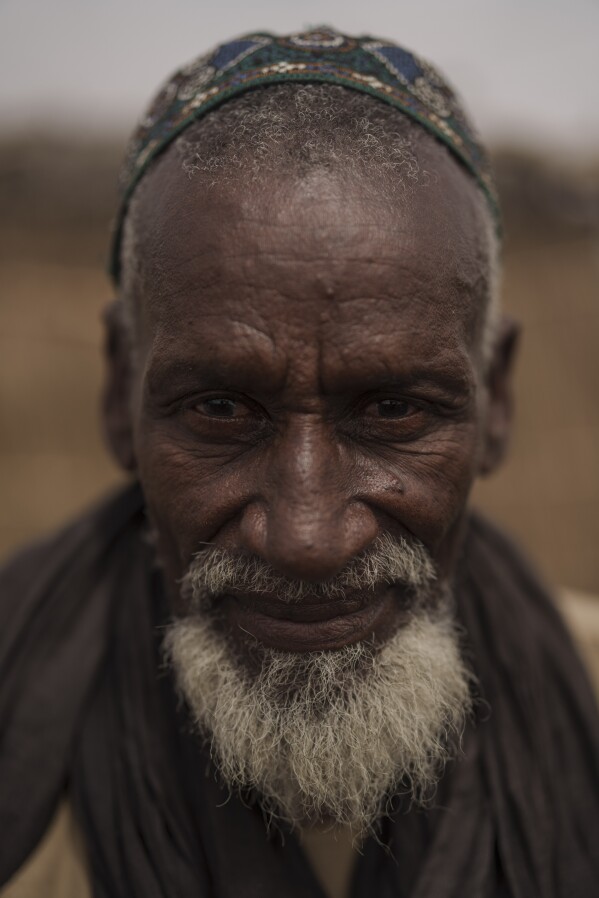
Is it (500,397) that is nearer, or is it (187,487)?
(187,487)

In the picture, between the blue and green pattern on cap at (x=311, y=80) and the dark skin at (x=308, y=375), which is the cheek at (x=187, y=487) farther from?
the blue and green pattern on cap at (x=311, y=80)

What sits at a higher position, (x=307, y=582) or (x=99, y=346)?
(x=99, y=346)

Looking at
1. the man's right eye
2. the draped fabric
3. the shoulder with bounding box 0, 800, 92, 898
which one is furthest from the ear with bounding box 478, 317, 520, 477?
the shoulder with bounding box 0, 800, 92, 898

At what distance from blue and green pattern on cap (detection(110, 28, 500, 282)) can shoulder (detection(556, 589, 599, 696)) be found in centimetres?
138

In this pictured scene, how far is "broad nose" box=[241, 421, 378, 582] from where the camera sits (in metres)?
1.49

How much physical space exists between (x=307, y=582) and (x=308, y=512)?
0.15 meters

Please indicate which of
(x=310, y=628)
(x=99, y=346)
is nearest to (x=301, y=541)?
(x=310, y=628)

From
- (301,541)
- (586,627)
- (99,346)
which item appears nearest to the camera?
(301,541)

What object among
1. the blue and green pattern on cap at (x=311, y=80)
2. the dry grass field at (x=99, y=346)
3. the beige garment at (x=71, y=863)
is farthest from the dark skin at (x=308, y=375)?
the dry grass field at (x=99, y=346)

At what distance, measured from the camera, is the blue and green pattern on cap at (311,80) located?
1.80 m

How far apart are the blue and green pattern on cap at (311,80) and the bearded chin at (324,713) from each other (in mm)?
1138

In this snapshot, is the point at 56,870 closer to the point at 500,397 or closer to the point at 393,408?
the point at 393,408

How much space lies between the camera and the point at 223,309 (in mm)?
1587

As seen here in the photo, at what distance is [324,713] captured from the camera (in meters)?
1.61
